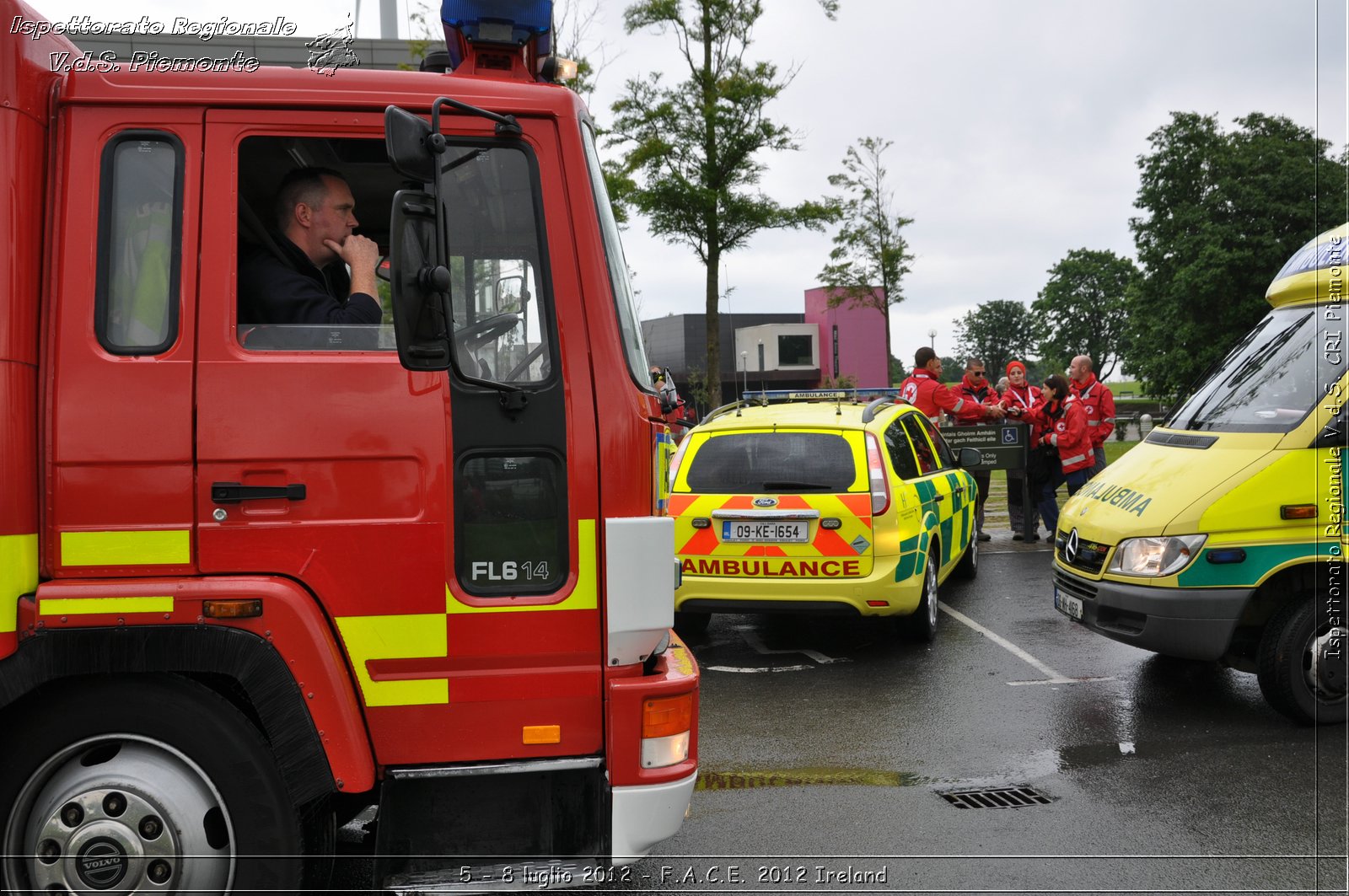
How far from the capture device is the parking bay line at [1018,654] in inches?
262

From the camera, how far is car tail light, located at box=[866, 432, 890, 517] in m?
6.97

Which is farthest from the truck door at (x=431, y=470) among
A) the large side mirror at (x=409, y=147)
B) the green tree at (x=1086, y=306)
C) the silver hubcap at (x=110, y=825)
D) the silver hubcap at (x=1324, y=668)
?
the green tree at (x=1086, y=306)

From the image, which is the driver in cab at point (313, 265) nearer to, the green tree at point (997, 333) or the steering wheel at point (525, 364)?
the steering wheel at point (525, 364)

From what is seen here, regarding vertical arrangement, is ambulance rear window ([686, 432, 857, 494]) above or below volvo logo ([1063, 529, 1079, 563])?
above

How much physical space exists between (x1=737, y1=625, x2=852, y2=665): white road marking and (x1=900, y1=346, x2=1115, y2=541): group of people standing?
4119 millimetres

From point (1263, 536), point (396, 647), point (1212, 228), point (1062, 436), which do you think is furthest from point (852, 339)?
point (396, 647)

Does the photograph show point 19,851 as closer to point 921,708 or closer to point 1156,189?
point 921,708

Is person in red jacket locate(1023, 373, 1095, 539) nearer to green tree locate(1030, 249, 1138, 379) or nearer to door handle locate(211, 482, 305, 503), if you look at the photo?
door handle locate(211, 482, 305, 503)

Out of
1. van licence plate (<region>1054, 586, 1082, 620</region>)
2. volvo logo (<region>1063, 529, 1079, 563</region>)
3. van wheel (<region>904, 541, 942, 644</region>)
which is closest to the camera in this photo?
van licence plate (<region>1054, 586, 1082, 620</region>)

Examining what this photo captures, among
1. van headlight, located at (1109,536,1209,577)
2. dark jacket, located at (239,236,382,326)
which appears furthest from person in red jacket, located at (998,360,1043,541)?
dark jacket, located at (239,236,382,326)

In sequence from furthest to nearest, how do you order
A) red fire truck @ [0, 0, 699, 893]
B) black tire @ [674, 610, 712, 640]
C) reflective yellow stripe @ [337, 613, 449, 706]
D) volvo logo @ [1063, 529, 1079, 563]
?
black tire @ [674, 610, 712, 640], volvo logo @ [1063, 529, 1079, 563], reflective yellow stripe @ [337, 613, 449, 706], red fire truck @ [0, 0, 699, 893]

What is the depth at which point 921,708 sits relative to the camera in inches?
241

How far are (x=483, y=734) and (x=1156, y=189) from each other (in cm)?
4819

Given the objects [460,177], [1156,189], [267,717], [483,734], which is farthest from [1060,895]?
[1156,189]
